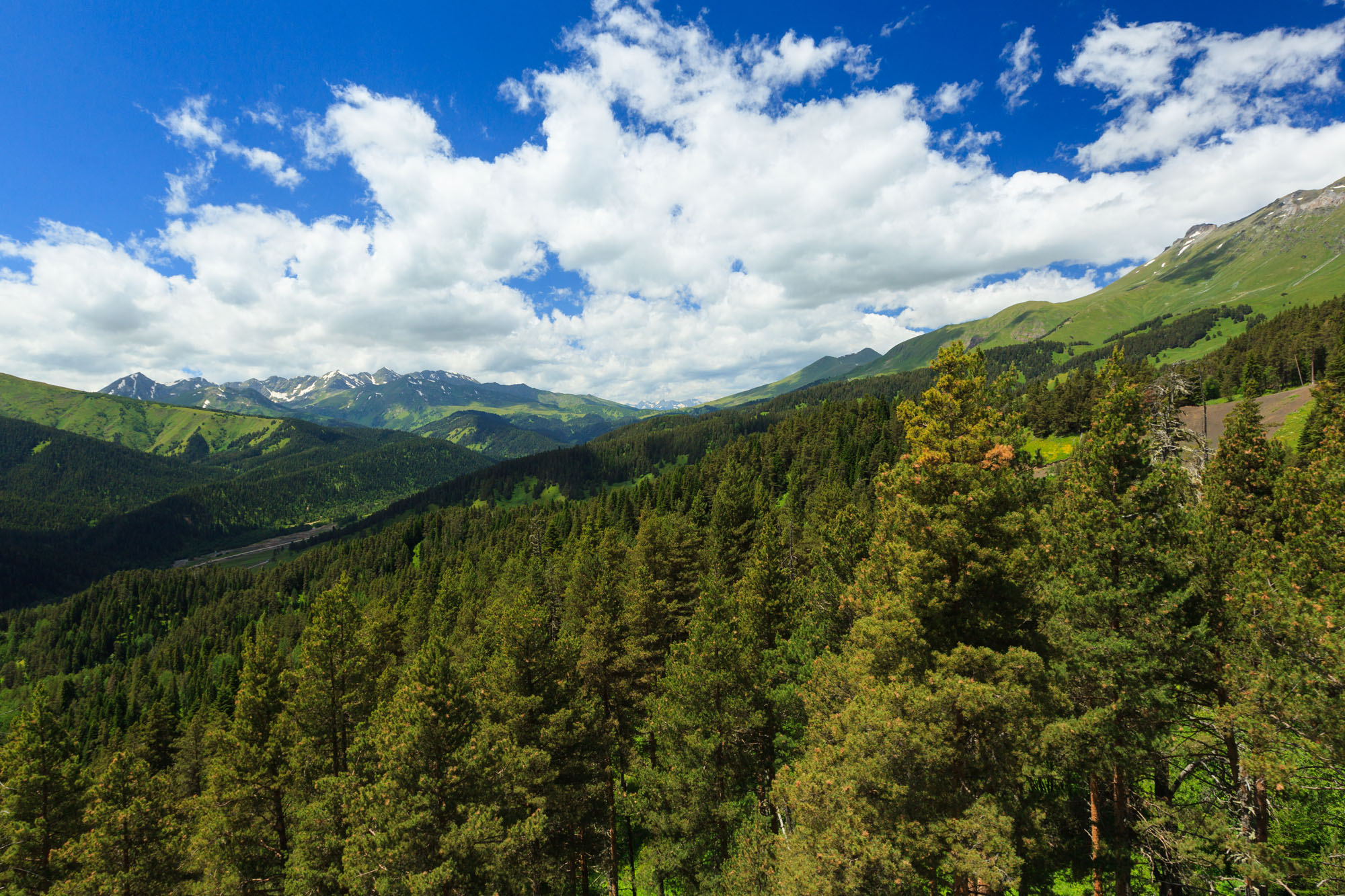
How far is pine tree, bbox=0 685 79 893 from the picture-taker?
1043 inches

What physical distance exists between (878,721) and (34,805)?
43.0 m

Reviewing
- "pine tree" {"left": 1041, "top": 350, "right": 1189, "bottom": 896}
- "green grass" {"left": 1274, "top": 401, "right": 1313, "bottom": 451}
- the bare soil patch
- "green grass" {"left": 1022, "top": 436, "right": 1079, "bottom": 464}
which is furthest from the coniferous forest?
"green grass" {"left": 1022, "top": 436, "right": 1079, "bottom": 464}

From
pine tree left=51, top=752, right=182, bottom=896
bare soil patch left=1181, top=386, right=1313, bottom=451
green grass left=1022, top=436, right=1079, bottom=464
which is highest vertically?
bare soil patch left=1181, top=386, right=1313, bottom=451

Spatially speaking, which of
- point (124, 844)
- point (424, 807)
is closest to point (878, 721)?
point (424, 807)

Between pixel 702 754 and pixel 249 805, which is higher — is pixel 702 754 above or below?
above

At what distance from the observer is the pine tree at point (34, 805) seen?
26500 millimetres

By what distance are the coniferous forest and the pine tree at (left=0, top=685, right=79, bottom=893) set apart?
156 millimetres

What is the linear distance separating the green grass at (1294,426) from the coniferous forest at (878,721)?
46.0 m

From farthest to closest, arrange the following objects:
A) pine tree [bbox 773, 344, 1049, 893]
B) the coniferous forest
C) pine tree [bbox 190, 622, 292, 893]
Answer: pine tree [bbox 190, 622, 292, 893]
the coniferous forest
pine tree [bbox 773, 344, 1049, 893]

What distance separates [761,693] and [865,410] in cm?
10323

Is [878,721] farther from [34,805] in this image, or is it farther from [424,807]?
[34,805]

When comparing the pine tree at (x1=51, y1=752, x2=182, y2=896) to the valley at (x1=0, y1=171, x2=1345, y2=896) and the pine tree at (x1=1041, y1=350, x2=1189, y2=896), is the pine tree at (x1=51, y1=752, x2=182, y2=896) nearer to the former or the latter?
the valley at (x1=0, y1=171, x2=1345, y2=896)

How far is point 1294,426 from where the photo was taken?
75.8 meters

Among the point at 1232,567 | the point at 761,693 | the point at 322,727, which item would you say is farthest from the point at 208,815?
the point at 1232,567
